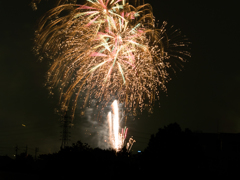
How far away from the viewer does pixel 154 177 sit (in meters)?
13.2

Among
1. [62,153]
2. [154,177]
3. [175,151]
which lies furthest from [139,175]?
[62,153]

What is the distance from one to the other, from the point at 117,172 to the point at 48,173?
356cm

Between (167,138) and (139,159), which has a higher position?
(167,138)

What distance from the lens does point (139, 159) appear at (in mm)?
14227

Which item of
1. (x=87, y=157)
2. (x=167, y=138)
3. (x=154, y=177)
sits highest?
(x=167, y=138)

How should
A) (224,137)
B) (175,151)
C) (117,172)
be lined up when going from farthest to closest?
(224,137) < (175,151) < (117,172)

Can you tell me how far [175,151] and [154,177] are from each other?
1.72 metres

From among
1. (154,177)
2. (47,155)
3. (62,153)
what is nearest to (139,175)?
(154,177)

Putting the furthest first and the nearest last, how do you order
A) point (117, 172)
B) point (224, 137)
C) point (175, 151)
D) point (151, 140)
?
point (224, 137) → point (151, 140) → point (175, 151) → point (117, 172)

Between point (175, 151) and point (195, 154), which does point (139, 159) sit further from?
point (195, 154)

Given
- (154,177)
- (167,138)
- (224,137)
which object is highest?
(224,137)

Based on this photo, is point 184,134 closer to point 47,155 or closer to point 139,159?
point 139,159

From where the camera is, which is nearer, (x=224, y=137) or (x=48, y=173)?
(x=48, y=173)

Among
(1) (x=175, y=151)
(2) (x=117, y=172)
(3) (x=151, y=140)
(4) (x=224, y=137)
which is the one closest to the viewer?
(2) (x=117, y=172)
